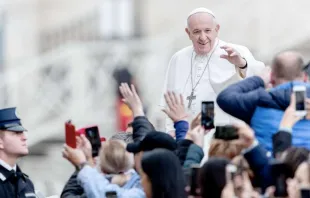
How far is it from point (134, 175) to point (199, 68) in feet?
7.25

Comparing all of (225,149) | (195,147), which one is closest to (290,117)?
(225,149)

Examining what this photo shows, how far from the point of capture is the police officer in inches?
650

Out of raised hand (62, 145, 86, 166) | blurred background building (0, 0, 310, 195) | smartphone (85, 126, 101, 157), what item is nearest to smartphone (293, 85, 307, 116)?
raised hand (62, 145, 86, 166)

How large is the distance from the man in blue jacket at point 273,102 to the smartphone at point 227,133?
333 millimetres

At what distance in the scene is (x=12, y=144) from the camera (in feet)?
54.7

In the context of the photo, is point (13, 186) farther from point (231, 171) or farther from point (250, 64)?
point (231, 171)

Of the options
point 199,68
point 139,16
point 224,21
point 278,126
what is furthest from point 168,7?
point 278,126

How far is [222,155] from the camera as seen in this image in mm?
15555

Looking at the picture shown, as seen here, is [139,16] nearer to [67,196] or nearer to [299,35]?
[299,35]

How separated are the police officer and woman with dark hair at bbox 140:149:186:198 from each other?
4.63ft

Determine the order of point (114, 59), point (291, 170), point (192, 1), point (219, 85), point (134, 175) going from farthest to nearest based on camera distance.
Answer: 1. point (192, 1)
2. point (114, 59)
3. point (219, 85)
4. point (134, 175)
5. point (291, 170)

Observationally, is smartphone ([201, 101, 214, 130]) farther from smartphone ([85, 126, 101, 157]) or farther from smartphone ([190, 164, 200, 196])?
smartphone ([85, 126, 101, 157])

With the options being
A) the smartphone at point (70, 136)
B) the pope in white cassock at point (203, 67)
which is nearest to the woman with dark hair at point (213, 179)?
the smartphone at point (70, 136)

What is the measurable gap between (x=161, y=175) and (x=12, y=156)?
1.69 metres
